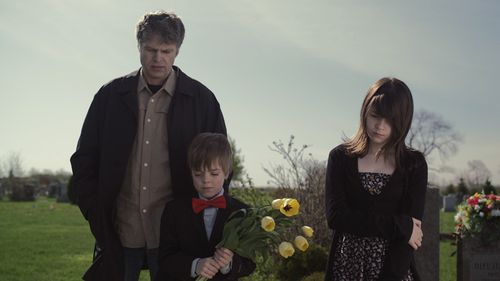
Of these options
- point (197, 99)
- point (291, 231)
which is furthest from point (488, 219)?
point (197, 99)

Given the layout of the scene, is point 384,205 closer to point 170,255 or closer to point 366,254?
point 366,254

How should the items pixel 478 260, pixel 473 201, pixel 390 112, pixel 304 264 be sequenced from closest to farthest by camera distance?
1. pixel 390 112
2. pixel 304 264
3. pixel 478 260
4. pixel 473 201

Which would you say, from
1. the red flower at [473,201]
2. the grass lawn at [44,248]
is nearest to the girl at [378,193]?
the red flower at [473,201]

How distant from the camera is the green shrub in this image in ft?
21.7

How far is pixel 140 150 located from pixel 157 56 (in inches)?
23.6

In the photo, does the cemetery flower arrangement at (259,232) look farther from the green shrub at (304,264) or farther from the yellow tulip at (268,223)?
the green shrub at (304,264)

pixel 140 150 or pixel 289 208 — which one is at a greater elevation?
pixel 140 150

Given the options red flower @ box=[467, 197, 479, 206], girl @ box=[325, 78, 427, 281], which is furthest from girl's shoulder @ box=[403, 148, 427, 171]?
red flower @ box=[467, 197, 479, 206]

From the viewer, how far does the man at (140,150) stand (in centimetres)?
350

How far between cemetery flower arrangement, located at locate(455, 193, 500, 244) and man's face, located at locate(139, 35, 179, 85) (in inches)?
213

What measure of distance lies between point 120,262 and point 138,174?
23.2 inches

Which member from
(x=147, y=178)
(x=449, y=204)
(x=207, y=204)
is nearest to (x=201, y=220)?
(x=207, y=204)

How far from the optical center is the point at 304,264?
6.62 metres

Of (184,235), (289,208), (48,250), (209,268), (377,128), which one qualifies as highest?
(377,128)
